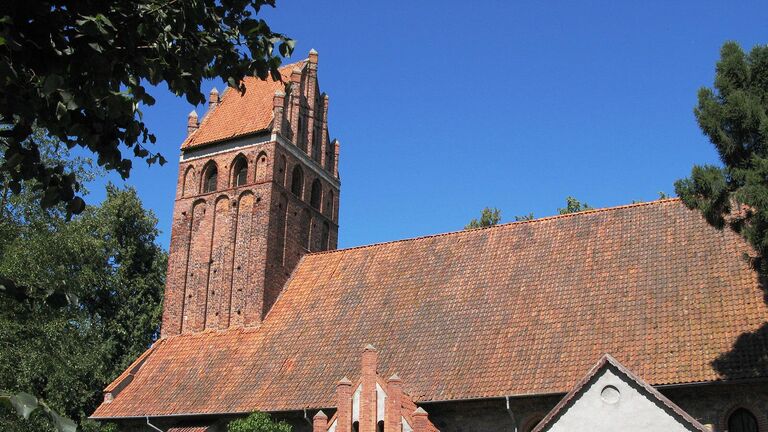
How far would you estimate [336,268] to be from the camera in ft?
84.5

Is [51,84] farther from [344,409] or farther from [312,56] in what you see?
[312,56]

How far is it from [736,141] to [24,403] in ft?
38.7

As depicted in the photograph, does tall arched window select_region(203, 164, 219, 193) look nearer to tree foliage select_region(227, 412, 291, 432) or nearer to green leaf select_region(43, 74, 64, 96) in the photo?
Result: tree foliage select_region(227, 412, 291, 432)

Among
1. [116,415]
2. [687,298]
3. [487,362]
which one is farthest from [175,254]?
[687,298]

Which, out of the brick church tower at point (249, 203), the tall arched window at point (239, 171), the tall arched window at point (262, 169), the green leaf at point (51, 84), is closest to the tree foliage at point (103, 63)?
the green leaf at point (51, 84)

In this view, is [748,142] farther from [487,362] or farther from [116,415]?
[116,415]

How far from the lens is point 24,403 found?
4.14 metres

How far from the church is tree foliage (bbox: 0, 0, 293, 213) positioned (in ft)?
33.7

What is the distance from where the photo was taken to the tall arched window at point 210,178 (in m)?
28.2

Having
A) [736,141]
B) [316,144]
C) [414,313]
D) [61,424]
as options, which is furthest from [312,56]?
[61,424]

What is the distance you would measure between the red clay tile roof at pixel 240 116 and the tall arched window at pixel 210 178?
35.4 inches

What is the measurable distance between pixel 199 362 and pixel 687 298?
13.2 m

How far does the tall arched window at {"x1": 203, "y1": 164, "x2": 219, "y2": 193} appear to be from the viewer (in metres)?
28.2

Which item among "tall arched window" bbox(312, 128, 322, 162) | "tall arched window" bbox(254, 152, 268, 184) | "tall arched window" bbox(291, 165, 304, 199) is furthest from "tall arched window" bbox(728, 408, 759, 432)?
"tall arched window" bbox(312, 128, 322, 162)
